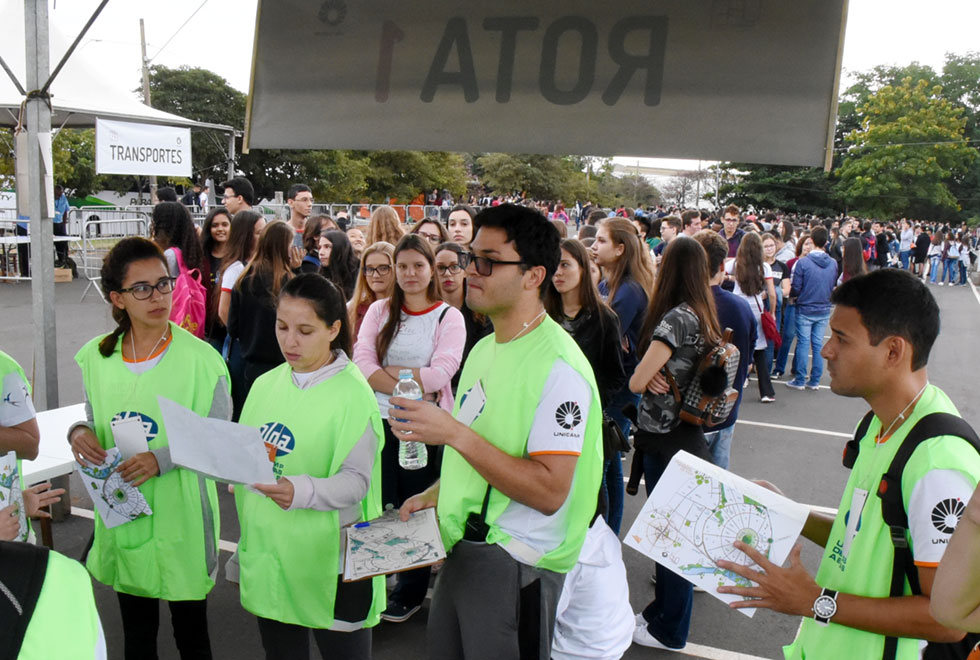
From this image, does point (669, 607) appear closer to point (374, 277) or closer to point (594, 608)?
point (594, 608)

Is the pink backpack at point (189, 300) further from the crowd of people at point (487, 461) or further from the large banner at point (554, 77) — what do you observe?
the large banner at point (554, 77)

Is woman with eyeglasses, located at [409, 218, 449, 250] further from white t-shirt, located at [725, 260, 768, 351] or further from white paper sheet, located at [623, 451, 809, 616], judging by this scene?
white paper sheet, located at [623, 451, 809, 616]

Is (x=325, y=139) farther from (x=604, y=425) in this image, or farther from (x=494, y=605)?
(x=494, y=605)

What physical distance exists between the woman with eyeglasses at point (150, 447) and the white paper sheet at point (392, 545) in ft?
2.58

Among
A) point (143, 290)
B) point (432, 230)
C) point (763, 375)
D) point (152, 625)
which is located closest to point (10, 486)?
point (143, 290)

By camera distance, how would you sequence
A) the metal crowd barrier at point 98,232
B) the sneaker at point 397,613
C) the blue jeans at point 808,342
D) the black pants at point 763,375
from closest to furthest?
the sneaker at point 397,613 → the black pants at point 763,375 → the blue jeans at point 808,342 → the metal crowd barrier at point 98,232

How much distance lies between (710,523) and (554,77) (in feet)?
5.49

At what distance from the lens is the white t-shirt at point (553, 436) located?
200 cm

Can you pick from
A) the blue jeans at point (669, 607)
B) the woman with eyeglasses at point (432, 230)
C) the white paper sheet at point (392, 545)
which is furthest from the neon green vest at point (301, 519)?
the woman with eyeglasses at point (432, 230)

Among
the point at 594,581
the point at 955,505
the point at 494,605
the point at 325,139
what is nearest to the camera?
the point at 955,505

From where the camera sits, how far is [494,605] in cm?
203

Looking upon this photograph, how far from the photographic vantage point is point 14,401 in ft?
8.34

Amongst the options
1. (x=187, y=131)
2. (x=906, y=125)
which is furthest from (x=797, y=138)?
(x=906, y=125)

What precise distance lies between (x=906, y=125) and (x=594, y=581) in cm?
5014
